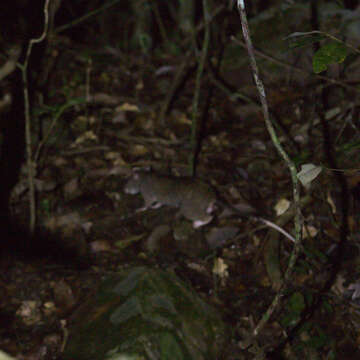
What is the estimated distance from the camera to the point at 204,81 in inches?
Answer: 176

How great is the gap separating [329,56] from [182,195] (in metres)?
1.77

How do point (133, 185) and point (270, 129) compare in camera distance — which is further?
point (133, 185)

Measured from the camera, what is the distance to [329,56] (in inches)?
59.9

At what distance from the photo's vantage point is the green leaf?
149 centimetres

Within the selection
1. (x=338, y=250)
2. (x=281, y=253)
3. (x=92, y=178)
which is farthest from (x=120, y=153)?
(x=338, y=250)

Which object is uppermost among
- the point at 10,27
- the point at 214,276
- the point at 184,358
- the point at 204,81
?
the point at 10,27

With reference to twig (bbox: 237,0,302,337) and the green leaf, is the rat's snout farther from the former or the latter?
the green leaf

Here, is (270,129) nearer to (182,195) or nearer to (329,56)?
(329,56)

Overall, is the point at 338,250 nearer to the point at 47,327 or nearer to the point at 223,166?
the point at 223,166

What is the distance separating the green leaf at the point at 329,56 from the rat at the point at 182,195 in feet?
5.14

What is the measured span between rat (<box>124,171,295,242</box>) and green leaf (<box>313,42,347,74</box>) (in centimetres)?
157

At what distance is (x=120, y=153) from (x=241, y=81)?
60.0 inches

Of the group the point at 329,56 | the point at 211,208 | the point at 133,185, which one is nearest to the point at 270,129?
the point at 329,56

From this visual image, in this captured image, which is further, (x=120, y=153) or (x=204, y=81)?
(x=204, y=81)
